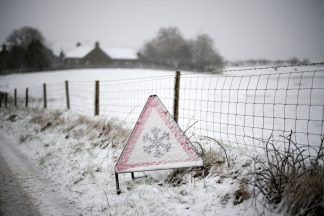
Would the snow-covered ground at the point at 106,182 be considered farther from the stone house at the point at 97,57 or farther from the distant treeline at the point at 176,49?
the distant treeline at the point at 176,49

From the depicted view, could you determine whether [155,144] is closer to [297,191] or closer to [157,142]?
[157,142]

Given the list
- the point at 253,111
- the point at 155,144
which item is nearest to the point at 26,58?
the point at 155,144

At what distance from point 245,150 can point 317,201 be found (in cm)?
135

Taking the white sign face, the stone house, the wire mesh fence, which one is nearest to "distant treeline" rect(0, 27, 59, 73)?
the stone house

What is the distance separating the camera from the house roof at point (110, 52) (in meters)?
65.7

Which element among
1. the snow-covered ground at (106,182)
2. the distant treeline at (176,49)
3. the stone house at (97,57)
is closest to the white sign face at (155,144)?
the snow-covered ground at (106,182)

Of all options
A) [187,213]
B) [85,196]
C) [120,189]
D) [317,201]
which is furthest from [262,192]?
[85,196]

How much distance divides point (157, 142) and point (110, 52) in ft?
227

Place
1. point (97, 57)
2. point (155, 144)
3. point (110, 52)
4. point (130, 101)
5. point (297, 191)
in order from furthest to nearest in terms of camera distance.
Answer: point (110, 52)
point (97, 57)
point (130, 101)
point (155, 144)
point (297, 191)

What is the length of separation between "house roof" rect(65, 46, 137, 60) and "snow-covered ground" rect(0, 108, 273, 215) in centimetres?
6394

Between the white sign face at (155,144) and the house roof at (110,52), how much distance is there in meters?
66.6

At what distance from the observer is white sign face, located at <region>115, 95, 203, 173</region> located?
3203 mm

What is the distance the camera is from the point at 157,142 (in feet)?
10.7

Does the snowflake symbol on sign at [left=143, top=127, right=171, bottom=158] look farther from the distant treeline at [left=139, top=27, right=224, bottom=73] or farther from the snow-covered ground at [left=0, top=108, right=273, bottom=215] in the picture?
the distant treeline at [left=139, top=27, right=224, bottom=73]
